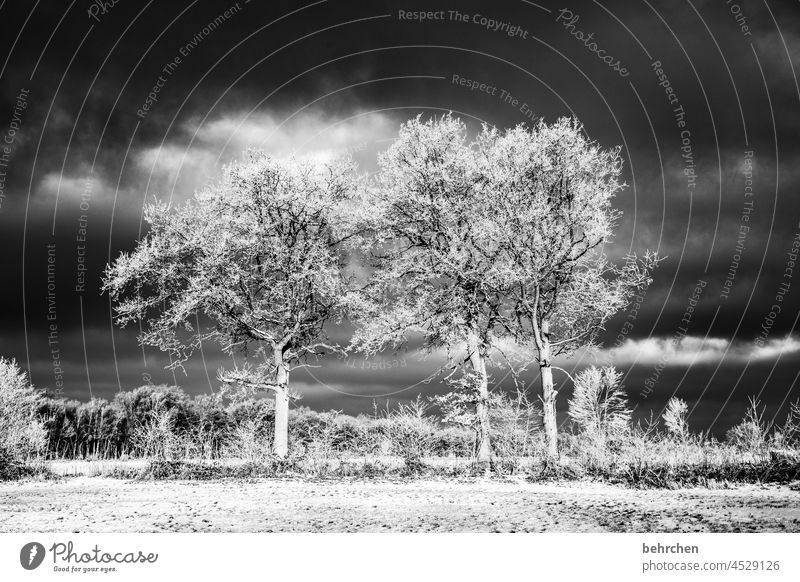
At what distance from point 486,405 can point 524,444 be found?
2.55 meters

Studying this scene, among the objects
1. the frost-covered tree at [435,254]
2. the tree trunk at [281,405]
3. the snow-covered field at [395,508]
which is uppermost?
the frost-covered tree at [435,254]

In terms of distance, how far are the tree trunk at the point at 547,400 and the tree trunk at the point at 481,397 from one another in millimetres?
2277

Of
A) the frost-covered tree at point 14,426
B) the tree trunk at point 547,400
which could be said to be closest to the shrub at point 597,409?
the tree trunk at point 547,400

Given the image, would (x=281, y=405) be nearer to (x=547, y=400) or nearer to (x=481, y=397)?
(x=481, y=397)

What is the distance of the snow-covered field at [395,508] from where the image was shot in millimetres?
11875

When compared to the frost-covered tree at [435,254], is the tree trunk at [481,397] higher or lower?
lower

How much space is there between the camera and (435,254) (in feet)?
90.3

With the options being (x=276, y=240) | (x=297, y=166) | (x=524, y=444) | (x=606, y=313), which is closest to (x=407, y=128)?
(x=297, y=166)

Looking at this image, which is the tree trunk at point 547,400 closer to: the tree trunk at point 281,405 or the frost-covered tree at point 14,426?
the tree trunk at point 281,405

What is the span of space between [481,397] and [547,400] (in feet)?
8.80

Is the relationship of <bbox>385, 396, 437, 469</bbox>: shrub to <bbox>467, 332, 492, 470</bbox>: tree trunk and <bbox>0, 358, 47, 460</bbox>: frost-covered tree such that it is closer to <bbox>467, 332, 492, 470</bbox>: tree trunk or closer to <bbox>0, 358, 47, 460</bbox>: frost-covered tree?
<bbox>467, 332, 492, 470</bbox>: tree trunk

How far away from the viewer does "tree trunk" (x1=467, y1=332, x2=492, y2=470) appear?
970 inches

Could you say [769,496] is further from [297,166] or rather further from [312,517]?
[297,166]

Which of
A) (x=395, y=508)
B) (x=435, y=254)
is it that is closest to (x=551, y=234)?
(x=435, y=254)
